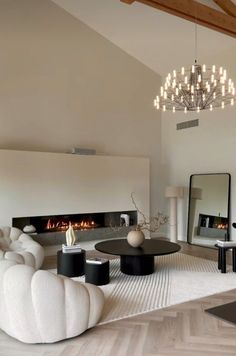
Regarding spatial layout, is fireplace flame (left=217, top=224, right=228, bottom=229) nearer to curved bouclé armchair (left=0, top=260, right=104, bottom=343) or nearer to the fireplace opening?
the fireplace opening

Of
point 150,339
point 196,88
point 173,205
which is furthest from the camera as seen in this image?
point 173,205

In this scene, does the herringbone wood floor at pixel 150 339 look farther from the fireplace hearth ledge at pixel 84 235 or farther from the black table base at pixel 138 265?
the fireplace hearth ledge at pixel 84 235

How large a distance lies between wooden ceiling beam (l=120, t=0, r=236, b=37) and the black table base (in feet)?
12.9

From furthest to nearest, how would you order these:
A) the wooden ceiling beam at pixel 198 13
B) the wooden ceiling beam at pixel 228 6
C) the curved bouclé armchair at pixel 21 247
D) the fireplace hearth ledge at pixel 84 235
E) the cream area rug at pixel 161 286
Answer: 1. the fireplace hearth ledge at pixel 84 235
2. the wooden ceiling beam at pixel 228 6
3. the wooden ceiling beam at pixel 198 13
4. the curved bouclé armchair at pixel 21 247
5. the cream area rug at pixel 161 286

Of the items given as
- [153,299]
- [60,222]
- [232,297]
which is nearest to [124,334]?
[153,299]

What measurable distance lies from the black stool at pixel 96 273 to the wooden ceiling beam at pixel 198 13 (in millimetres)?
4028

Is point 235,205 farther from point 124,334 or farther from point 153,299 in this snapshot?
point 124,334

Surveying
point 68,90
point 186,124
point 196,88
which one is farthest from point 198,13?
point 68,90

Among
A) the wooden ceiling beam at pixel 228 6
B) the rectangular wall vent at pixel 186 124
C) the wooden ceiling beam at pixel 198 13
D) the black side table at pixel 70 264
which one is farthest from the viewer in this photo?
the rectangular wall vent at pixel 186 124

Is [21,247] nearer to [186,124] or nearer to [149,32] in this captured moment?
[186,124]

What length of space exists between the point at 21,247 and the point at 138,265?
1.80m

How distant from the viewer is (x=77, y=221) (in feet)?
21.9

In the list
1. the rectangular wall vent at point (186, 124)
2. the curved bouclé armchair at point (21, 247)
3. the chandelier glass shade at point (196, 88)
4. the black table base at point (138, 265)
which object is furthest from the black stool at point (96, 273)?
the rectangular wall vent at point (186, 124)

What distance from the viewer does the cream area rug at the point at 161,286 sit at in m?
3.54
